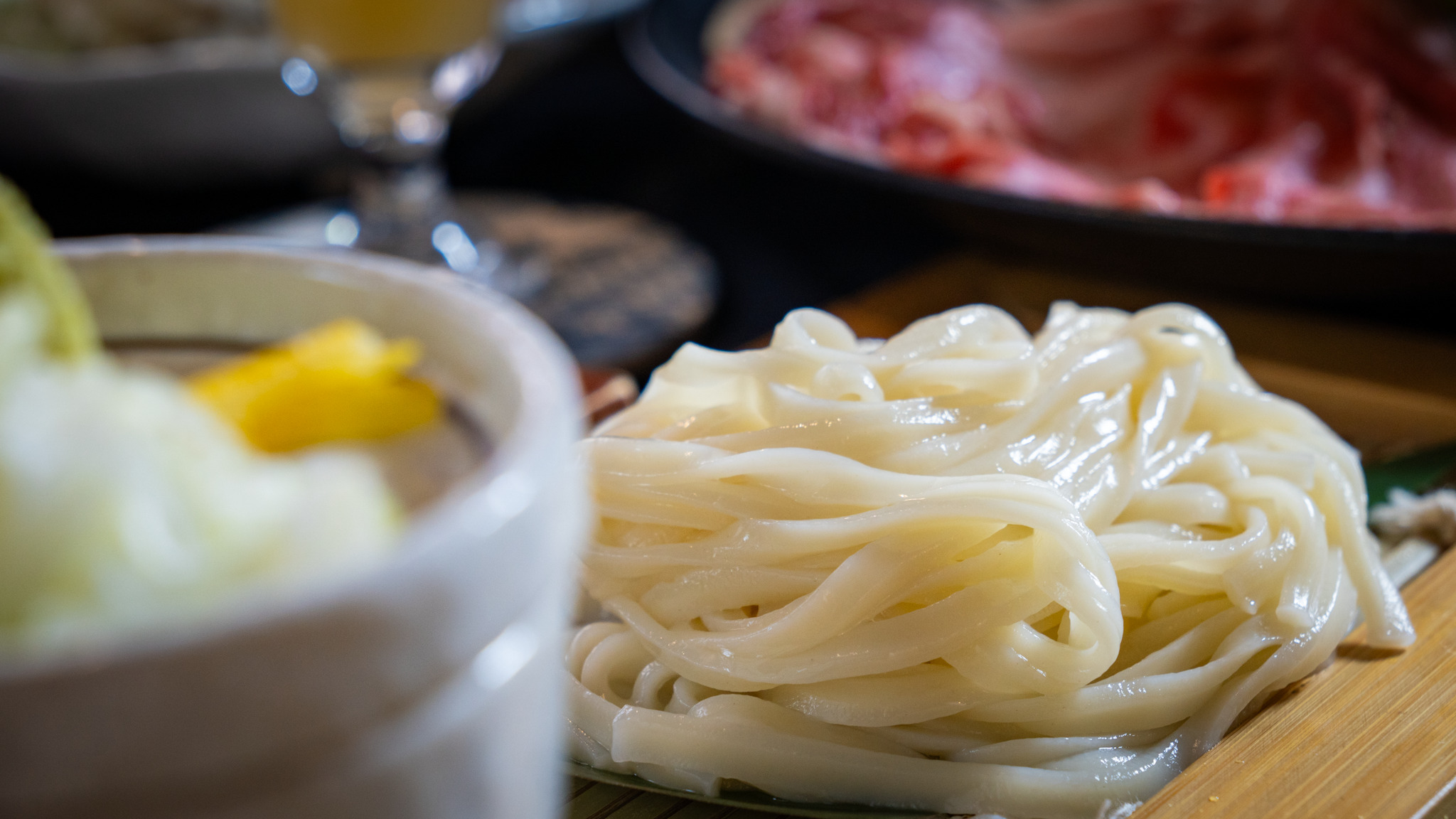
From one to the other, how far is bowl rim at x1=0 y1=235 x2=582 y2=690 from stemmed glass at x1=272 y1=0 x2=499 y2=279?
1.19m

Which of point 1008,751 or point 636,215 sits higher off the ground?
point 1008,751

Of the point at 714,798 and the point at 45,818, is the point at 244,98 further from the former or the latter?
the point at 45,818

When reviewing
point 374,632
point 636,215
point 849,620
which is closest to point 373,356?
point 374,632

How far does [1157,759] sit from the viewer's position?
2.20 feet

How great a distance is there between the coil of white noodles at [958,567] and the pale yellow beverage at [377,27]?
97 cm

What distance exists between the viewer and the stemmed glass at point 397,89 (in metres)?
1.59

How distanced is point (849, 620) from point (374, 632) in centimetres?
41

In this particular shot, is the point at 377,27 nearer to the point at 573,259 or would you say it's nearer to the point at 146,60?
the point at 573,259

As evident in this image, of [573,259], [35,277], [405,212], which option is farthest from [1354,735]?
[405,212]

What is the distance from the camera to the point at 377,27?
1586mm

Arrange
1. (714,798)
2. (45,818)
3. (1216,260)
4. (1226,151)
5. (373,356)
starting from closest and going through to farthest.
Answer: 1. (45,818)
2. (373,356)
3. (714,798)
4. (1216,260)
5. (1226,151)

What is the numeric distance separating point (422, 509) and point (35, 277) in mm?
132

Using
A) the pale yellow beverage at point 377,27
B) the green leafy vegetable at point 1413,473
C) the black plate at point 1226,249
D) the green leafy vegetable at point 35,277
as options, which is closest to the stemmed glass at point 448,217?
the pale yellow beverage at point 377,27

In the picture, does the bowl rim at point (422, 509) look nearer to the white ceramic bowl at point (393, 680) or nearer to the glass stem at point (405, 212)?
the white ceramic bowl at point (393, 680)
